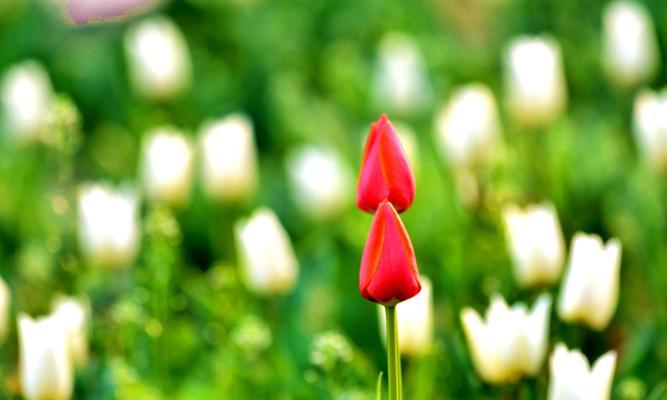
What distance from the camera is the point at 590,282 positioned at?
5.18ft

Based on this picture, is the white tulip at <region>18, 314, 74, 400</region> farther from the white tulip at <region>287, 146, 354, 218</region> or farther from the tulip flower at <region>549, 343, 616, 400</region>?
the white tulip at <region>287, 146, 354, 218</region>

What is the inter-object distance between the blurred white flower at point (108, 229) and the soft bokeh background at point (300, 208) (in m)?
0.05

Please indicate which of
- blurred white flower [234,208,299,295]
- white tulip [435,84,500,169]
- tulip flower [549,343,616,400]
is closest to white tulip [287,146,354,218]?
white tulip [435,84,500,169]

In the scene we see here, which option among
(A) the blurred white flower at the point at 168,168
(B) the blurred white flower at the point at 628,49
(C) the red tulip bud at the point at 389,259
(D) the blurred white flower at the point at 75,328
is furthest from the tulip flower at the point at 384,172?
(B) the blurred white flower at the point at 628,49

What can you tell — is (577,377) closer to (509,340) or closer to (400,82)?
(509,340)

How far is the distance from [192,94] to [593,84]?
108 centimetres

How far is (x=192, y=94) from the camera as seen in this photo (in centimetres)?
322

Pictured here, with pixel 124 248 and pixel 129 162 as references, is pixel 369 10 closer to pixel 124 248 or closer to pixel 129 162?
pixel 129 162

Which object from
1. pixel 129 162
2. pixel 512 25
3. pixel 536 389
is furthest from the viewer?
pixel 512 25

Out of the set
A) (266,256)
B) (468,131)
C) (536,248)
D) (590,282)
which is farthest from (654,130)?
(266,256)

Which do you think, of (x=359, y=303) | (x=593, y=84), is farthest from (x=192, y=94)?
(x=359, y=303)

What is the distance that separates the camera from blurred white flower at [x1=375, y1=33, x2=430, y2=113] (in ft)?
9.28

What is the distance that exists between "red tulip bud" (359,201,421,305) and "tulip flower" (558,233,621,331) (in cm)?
42

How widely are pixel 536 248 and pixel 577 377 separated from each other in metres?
0.39
